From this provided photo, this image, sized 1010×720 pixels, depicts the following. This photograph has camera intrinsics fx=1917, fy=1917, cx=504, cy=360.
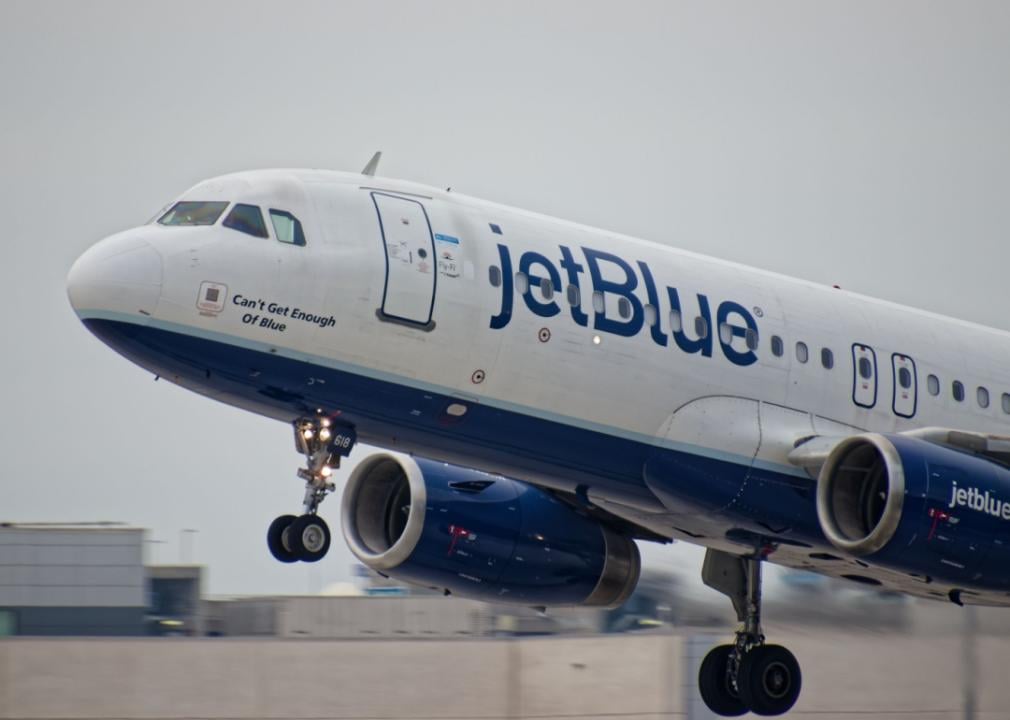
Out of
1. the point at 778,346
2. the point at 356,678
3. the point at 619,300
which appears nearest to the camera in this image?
the point at 619,300

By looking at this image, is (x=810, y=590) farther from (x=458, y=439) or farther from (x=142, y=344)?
(x=142, y=344)

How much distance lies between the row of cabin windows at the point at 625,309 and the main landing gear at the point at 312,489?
8.22 feet

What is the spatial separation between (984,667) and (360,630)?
889 inches

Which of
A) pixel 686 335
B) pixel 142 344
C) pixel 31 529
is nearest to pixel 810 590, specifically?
pixel 686 335

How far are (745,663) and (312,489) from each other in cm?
795

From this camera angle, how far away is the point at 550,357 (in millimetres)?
22094

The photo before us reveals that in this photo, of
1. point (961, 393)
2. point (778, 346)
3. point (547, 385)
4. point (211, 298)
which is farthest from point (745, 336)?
point (211, 298)

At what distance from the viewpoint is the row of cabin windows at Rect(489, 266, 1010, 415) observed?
2209 cm

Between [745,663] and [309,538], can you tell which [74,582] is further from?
[309,538]

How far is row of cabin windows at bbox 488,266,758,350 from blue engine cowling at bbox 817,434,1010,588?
2.01 m

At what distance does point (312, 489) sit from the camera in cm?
2150

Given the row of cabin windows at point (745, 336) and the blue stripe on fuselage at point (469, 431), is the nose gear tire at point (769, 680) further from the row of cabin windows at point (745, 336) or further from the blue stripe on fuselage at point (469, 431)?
the row of cabin windows at point (745, 336)

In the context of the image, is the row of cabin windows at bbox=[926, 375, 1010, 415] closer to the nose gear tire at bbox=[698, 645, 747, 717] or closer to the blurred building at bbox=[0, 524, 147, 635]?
the nose gear tire at bbox=[698, 645, 747, 717]

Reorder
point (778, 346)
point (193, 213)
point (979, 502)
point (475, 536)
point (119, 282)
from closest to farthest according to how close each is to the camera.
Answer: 1. point (119, 282)
2. point (193, 213)
3. point (979, 502)
4. point (778, 346)
5. point (475, 536)
